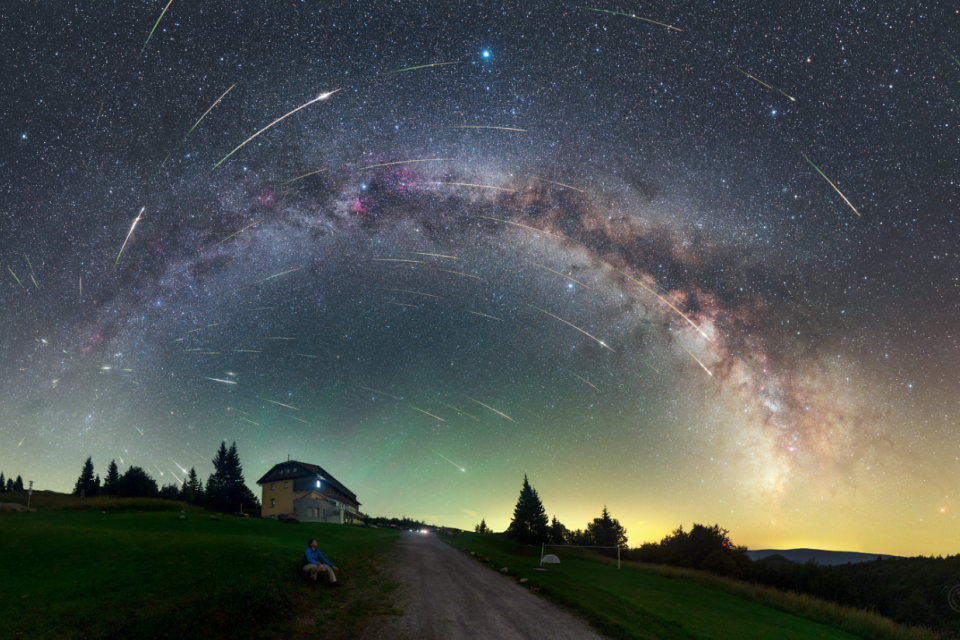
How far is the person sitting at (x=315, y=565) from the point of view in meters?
15.3

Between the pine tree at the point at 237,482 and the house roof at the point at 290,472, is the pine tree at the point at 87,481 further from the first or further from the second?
the house roof at the point at 290,472

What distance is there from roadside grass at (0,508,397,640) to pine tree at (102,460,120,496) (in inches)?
4337

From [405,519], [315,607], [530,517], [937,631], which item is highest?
[315,607]

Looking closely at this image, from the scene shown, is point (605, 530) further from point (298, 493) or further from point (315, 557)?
point (315, 557)

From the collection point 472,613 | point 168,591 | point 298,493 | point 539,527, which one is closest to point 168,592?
point 168,591

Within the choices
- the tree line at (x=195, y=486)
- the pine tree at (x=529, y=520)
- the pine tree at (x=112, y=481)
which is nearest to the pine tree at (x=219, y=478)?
the tree line at (x=195, y=486)

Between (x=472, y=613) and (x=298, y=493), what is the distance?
62222 mm

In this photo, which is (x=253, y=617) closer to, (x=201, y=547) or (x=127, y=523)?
(x=201, y=547)

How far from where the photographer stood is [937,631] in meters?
26.0

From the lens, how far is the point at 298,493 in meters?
66.6

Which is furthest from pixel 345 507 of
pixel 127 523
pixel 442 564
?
pixel 442 564

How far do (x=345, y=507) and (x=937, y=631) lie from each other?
249 ft

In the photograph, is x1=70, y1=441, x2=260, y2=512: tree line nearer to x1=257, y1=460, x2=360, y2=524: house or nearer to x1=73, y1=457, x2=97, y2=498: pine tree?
x1=73, y1=457, x2=97, y2=498: pine tree

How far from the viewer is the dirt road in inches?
446
